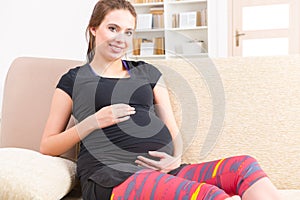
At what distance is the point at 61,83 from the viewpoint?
1623mm

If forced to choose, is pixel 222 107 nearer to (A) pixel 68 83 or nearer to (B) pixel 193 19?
(A) pixel 68 83

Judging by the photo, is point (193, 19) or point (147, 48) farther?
point (147, 48)

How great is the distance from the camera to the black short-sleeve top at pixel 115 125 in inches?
57.1

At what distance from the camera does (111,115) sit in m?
1.50

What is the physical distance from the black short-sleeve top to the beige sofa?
0.53 ft

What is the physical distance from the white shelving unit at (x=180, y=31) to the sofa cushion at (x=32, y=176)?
12.9 ft

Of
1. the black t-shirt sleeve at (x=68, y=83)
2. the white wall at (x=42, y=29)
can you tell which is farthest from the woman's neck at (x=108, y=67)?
the white wall at (x=42, y=29)

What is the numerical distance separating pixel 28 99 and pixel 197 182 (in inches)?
34.0

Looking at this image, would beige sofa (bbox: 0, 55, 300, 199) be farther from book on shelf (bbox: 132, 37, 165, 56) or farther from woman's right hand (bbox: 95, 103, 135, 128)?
book on shelf (bbox: 132, 37, 165, 56)

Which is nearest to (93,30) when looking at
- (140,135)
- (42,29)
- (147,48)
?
(140,135)

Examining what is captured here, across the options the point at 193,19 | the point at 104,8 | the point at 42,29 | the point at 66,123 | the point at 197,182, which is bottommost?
the point at 197,182

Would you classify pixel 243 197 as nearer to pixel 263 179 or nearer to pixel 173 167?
pixel 263 179

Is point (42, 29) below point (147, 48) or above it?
above

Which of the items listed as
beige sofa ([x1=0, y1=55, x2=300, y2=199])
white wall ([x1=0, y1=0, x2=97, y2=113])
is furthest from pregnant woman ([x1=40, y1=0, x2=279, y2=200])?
white wall ([x1=0, y1=0, x2=97, y2=113])
